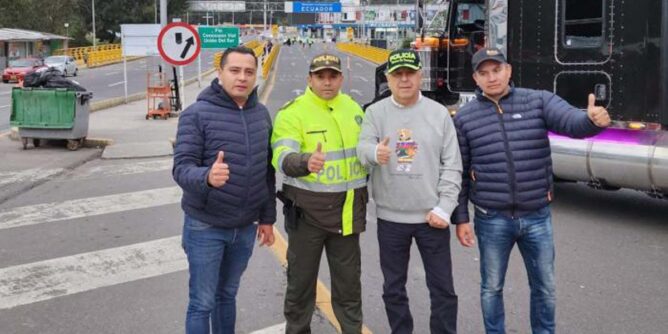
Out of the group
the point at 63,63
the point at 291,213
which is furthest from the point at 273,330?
the point at 63,63

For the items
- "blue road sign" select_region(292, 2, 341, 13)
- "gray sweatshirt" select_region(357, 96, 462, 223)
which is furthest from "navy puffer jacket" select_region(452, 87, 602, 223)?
"blue road sign" select_region(292, 2, 341, 13)

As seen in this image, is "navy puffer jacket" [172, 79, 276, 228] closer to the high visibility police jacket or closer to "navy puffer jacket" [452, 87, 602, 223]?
the high visibility police jacket

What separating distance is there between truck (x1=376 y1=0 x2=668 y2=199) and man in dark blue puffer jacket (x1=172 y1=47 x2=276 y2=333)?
4.78m

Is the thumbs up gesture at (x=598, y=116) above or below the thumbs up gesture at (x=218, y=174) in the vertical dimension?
above

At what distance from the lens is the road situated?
473 cm

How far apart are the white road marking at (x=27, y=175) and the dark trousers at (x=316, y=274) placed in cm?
721

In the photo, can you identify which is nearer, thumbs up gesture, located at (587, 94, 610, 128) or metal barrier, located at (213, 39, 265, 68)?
thumbs up gesture, located at (587, 94, 610, 128)

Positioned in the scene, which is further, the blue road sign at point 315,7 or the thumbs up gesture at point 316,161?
the blue road sign at point 315,7

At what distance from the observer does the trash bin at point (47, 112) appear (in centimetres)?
1255

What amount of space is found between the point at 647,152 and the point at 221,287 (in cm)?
504

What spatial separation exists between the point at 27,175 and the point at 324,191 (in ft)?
26.1

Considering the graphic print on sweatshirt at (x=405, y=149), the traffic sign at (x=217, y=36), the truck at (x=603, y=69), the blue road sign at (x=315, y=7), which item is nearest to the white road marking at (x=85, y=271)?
the graphic print on sweatshirt at (x=405, y=149)

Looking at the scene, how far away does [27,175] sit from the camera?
33.9 ft

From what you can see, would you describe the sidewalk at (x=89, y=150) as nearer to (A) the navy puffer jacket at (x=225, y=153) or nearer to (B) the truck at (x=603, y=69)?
(A) the navy puffer jacket at (x=225, y=153)
